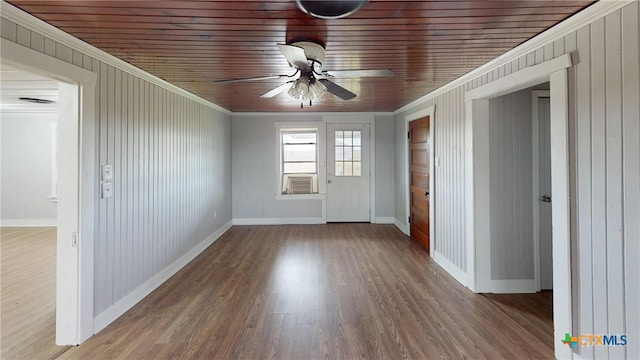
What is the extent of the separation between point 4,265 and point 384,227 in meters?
5.85

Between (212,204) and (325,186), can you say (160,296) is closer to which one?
(212,204)

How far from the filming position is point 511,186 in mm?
3104

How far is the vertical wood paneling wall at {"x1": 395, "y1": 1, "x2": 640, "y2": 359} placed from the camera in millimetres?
1578

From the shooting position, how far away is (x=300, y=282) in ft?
11.0

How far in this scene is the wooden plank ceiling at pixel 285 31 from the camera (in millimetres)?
1728

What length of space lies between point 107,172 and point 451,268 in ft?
12.5

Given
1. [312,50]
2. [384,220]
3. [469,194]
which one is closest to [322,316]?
[469,194]

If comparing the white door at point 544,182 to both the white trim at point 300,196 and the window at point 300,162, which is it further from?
the window at point 300,162

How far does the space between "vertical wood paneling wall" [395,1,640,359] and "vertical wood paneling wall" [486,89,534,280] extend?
3.38ft

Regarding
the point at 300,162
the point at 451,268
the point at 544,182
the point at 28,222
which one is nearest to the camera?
the point at 544,182

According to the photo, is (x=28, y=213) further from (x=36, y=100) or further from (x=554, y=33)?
(x=554, y=33)

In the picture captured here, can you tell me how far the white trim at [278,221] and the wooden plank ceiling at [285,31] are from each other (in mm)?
3639

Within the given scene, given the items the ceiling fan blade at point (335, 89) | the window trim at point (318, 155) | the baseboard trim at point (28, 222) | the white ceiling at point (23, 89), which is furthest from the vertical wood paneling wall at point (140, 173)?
the baseboard trim at point (28, 222)

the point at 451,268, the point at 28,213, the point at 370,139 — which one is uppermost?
the point at 370,139
